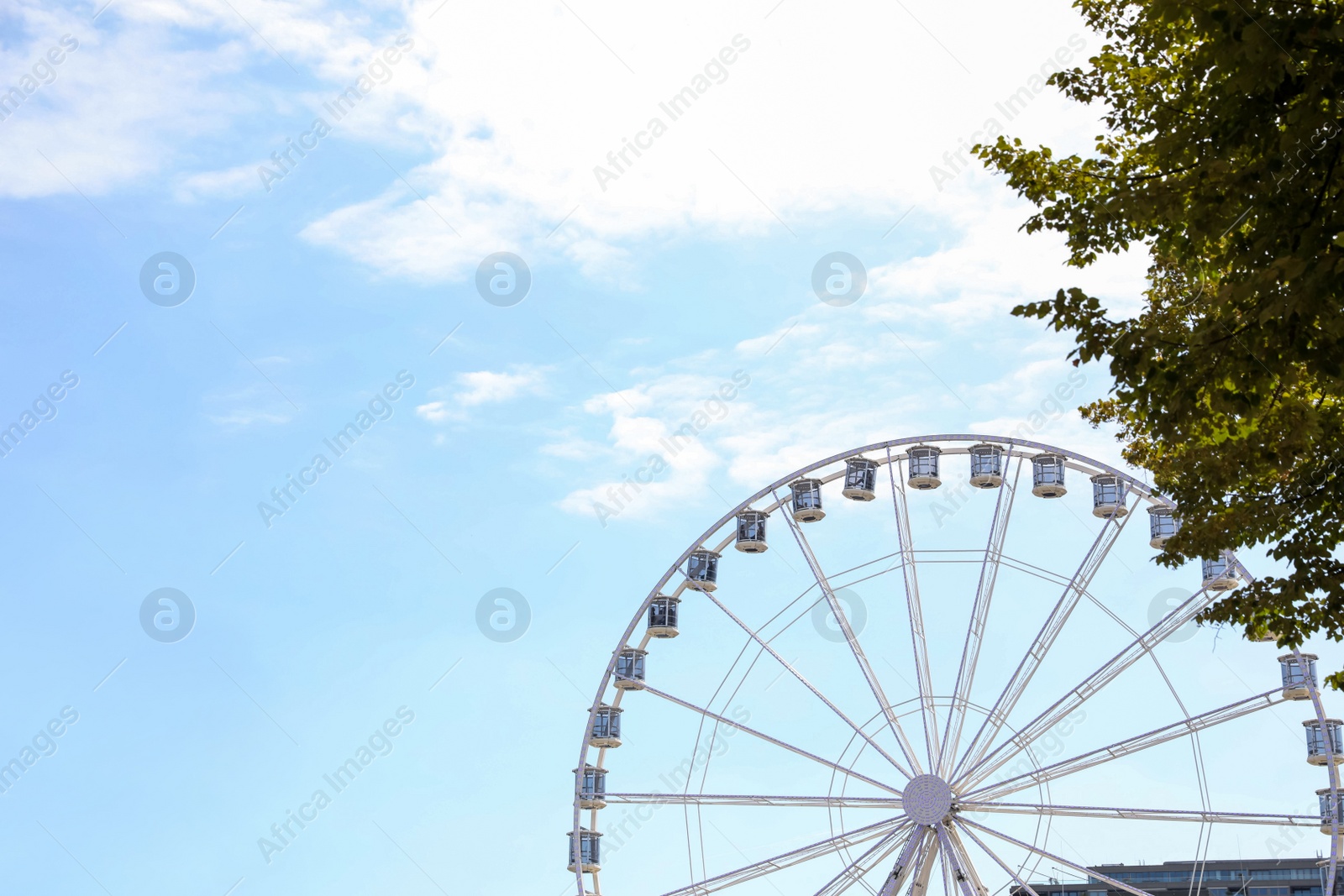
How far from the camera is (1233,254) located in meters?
13.4

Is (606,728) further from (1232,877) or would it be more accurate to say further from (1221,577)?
(1232,877)

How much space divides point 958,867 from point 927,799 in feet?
5.06

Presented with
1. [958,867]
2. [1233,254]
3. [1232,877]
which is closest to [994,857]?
[958,867]

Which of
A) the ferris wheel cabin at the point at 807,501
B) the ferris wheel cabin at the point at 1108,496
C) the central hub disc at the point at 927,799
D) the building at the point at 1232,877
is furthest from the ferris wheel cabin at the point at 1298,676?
the building at the point at 1232,877

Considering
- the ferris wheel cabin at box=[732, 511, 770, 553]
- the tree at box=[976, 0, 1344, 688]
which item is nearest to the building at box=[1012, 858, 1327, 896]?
the ferris wheel cabin at box=[732, 511, 770, 553]

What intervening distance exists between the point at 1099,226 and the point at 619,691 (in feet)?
78.5

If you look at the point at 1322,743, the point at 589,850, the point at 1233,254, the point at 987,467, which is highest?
the point at 987,467

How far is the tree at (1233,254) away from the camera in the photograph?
456 inches

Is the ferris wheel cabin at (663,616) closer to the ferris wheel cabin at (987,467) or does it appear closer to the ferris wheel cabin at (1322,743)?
the ferris wheel cabin at (987,467)

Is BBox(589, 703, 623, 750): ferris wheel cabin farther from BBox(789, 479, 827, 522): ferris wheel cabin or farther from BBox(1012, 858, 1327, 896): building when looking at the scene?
BBox(1012, 858, 1327, 896): building

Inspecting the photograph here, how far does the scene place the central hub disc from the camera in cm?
3180

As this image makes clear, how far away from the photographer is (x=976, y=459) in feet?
117

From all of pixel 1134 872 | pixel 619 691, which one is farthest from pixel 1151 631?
pixel 1134 872

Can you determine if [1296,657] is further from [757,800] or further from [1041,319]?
[1041,319]
